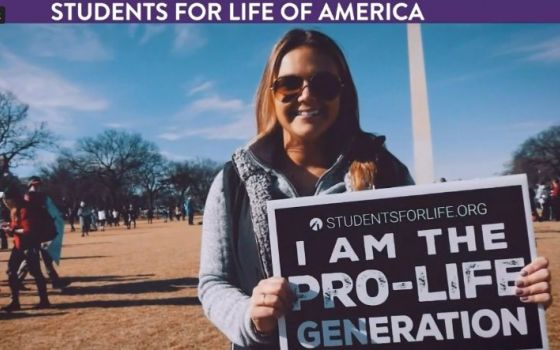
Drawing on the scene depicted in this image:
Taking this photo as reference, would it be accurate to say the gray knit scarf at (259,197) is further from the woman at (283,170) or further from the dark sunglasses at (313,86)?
the dark sunglasses at (313,86)

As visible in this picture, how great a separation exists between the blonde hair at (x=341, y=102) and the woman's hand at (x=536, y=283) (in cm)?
52

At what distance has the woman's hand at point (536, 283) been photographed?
129cm

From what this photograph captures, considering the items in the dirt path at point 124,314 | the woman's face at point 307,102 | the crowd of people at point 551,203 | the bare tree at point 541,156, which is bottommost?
the dirt path at point 124,314

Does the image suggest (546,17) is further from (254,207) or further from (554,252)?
(554,252)

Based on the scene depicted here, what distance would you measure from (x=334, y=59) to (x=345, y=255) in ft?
2.12

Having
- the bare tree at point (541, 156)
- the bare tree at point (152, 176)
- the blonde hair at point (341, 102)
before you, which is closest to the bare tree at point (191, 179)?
the bare tree at point (152, 176)

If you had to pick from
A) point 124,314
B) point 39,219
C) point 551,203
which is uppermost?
point 39,219

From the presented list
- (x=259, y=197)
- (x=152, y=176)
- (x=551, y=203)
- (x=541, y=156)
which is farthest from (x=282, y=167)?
(x=541, y=156)

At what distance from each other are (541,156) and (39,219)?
5409cm

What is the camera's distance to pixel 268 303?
1271 millimetres

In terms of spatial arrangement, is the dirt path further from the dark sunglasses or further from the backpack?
the dark sunglasses

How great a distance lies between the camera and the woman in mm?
1368

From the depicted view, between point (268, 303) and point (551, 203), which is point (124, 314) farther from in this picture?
point (551, 203)

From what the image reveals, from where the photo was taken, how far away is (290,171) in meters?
1.53
